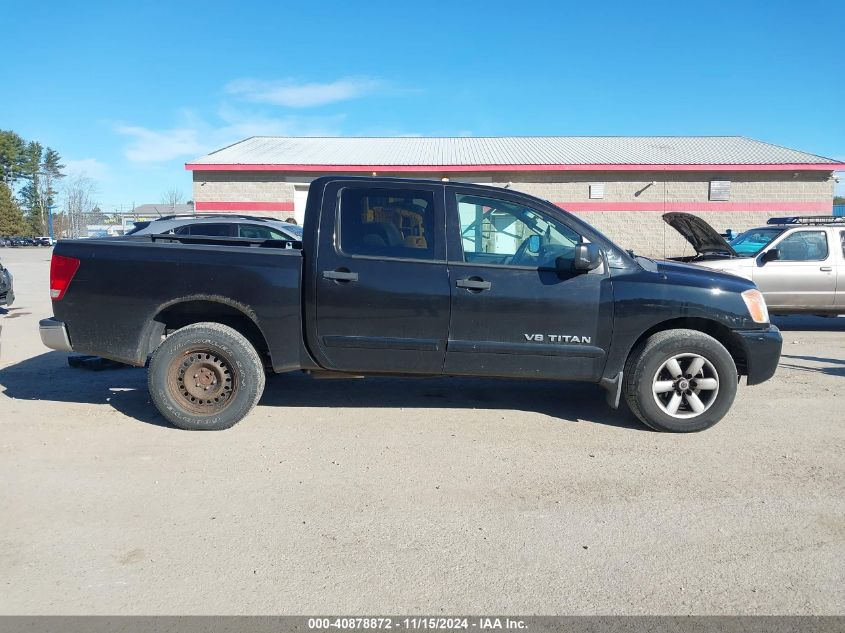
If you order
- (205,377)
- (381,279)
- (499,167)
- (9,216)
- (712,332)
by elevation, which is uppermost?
(9,216)

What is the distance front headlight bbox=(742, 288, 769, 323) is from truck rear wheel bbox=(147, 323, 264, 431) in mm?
3835

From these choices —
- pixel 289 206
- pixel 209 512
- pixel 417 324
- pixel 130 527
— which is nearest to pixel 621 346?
pixel 417 324

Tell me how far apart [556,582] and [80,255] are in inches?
164

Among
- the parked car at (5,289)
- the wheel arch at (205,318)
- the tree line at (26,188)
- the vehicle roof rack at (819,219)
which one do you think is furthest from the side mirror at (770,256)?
the tree line at (26,188)

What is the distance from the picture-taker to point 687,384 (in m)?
4.77

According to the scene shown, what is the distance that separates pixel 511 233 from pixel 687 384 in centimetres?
179

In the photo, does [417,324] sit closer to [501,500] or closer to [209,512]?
[501,500]

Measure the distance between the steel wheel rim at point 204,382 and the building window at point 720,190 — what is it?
22.9 m

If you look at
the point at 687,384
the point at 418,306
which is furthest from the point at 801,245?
the point at 418,306

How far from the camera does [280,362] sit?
4840 millimetres

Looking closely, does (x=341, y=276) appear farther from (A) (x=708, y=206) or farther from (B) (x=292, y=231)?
(A) (x=708, y=206)

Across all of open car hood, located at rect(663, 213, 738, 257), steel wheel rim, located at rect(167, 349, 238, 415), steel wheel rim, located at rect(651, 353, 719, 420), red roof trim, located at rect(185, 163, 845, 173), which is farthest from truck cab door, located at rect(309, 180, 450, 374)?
red roof trim, located at rect(185, 163, 845, 173)

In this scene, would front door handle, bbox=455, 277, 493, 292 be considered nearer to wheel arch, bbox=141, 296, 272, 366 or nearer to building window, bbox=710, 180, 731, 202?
wheel arch, bbox=141, 296, 272, 366

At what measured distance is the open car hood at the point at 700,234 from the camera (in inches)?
345
